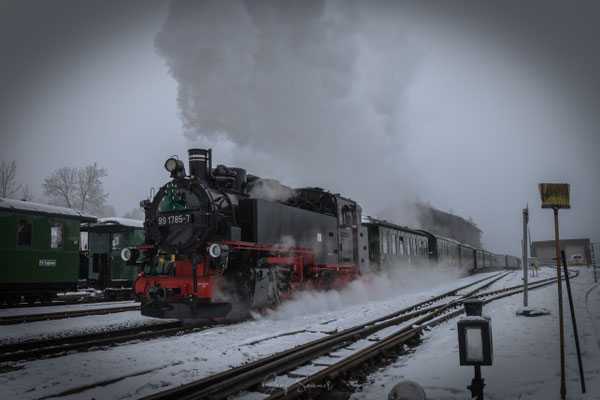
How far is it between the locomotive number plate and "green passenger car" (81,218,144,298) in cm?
877

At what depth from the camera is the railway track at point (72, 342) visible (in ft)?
20.4

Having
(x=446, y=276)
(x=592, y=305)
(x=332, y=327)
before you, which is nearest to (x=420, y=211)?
(x=446, y=276)

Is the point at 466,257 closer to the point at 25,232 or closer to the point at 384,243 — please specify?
the point at 384,243

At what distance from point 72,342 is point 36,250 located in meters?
6.63

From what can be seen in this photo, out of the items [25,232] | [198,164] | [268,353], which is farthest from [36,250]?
[268,353]

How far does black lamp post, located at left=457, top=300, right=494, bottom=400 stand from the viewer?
3.93m

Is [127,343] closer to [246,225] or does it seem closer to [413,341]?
[246,225]

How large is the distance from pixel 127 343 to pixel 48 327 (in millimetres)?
2879

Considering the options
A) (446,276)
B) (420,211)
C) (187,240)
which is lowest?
(446,276)

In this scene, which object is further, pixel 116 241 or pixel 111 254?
pixel 116 241

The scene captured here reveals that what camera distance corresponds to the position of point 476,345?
4031 mm

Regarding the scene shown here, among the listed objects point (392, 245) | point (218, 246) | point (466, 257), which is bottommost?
point (466, 257)

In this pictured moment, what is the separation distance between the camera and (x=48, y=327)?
29.3 feet

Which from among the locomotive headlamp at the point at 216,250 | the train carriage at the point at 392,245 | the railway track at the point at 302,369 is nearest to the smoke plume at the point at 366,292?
the train carriage at the point at 392,245
